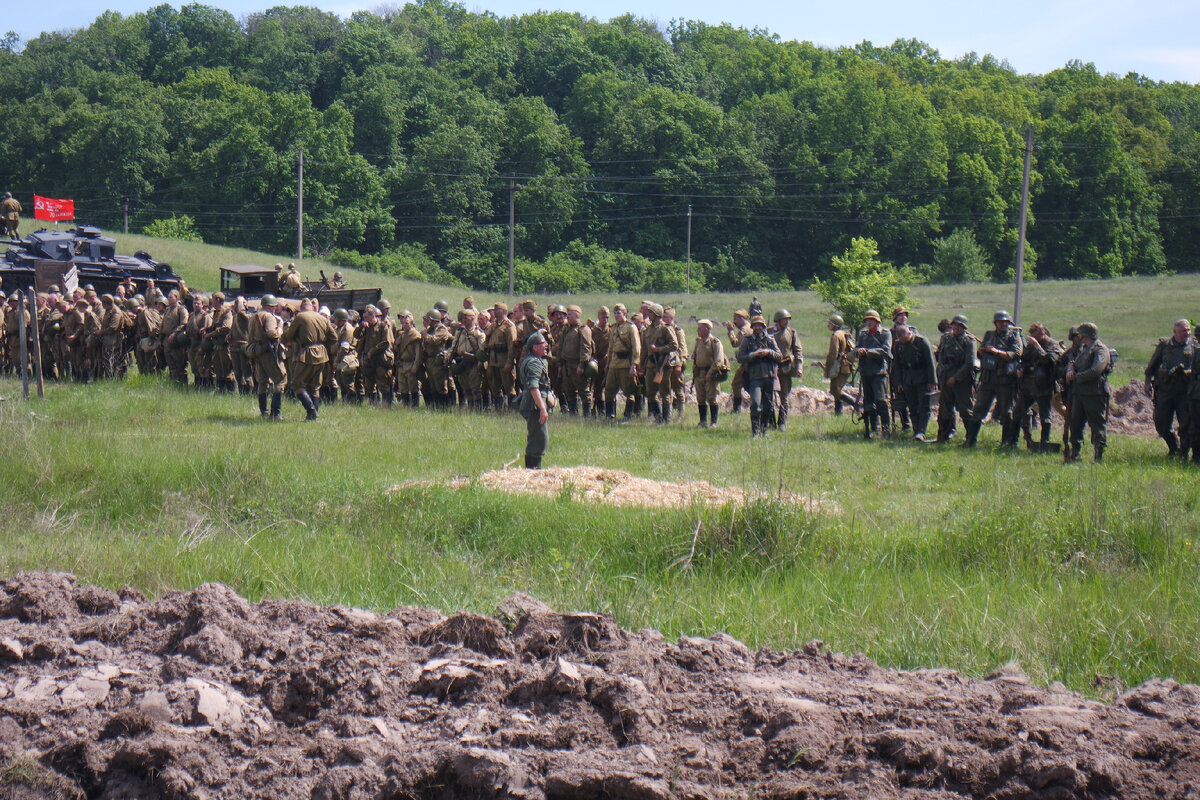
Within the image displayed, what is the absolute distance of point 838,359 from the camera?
19453 mm

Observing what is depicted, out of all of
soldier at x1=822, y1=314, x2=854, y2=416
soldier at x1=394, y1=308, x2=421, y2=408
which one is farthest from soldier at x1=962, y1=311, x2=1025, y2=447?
soldier at x1=394, y1=308, x2=421, y2=408

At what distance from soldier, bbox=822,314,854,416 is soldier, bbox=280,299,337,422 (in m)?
8.08

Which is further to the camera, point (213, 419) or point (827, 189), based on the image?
point (827, 189)

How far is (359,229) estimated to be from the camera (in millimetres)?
82938

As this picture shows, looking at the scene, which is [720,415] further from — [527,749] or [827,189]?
[827,189]

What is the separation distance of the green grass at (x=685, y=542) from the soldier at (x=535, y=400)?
0.76m

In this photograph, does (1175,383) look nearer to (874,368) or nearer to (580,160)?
(874,368)

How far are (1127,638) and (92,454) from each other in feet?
32.4

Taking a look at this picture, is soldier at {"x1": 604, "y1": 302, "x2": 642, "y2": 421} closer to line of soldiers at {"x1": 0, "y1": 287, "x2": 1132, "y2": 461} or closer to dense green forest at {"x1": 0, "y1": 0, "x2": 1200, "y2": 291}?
line of soldiers at {"x1": 0, "y1": 287, "x2": 1132, "y2": 461}

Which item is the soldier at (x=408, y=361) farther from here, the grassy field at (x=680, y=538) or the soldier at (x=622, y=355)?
the grassy field at (x=680, y=538)

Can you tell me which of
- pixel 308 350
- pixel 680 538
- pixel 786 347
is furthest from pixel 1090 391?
pixel 308 350

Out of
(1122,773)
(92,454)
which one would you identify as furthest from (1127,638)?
(92,454)

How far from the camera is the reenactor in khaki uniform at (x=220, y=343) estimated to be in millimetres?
21078

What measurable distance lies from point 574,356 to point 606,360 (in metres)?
0.79
